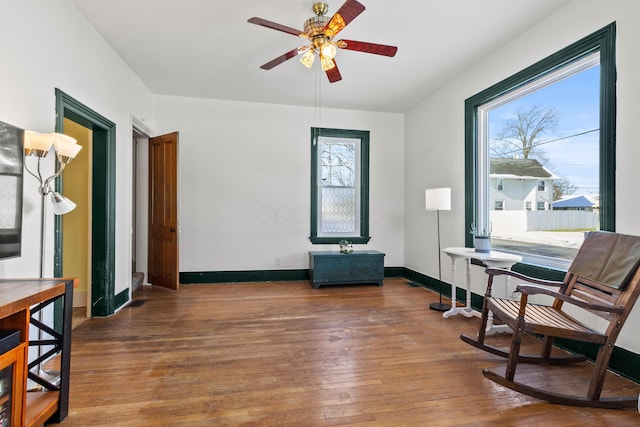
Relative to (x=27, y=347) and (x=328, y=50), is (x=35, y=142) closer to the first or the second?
(x=27, y=347)

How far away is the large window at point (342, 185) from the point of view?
5582 mm

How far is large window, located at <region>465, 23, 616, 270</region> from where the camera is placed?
2.54m

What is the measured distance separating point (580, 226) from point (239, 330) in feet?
10.7

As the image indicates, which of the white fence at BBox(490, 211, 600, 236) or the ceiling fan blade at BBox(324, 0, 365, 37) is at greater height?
the ceiling fan blade at BBox(324, 0, 365, 37)

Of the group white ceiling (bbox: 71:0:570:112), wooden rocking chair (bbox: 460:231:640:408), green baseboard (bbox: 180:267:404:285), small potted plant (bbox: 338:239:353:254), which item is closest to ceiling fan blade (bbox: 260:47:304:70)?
white ceiling (bbox: 71:0:570:112)

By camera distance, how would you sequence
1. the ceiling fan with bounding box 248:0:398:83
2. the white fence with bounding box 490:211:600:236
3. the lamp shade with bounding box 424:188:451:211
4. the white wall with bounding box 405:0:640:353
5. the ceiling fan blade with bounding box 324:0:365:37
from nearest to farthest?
the ceiling fan blade with bounding box 324:0:365:37 → the white wall with bounding box 405:0:640:353 → the ceiling fan with bounding box 248:0:398:83 → the white fence with bounding box 490:211:600:236 → the lamp shade with bounding box 424:188:451:211

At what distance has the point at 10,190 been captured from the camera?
199 cm

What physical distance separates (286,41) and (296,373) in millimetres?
3156

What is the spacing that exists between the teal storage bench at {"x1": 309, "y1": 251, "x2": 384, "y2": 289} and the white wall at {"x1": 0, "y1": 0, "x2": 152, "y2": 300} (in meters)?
2.62

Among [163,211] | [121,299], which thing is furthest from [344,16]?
[121,299]

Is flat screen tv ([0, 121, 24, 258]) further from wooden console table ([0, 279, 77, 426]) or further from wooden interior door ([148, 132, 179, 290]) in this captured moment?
wooden interior door ([148, 132, 179, 290])

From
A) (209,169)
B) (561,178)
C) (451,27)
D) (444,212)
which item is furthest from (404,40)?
(209,169)

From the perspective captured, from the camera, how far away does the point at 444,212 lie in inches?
181

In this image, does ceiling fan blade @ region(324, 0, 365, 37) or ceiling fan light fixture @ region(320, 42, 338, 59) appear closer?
ceiling fan blade @ region(324, 0, 365, 37)
